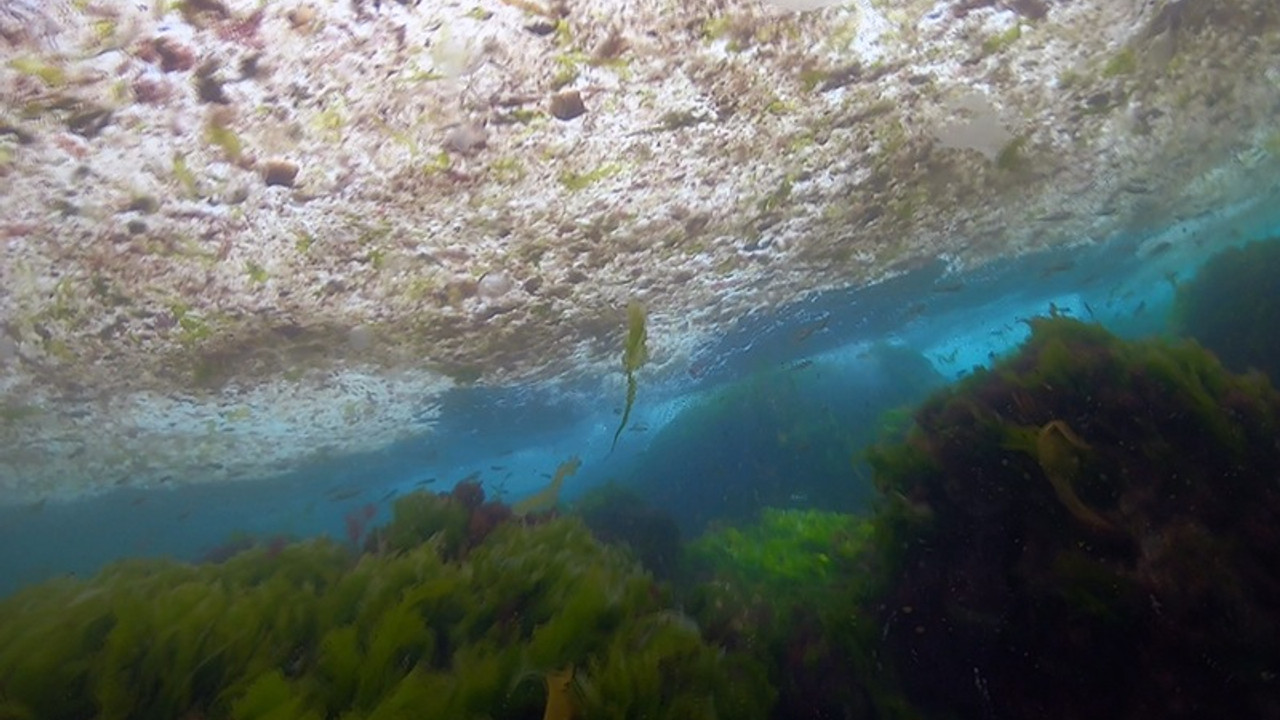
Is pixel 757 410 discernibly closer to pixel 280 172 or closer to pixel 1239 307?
pixel 1239 307

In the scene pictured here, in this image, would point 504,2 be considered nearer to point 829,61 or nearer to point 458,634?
point 829,61

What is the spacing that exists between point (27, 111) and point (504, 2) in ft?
15.0

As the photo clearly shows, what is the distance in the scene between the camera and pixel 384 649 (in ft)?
12.8

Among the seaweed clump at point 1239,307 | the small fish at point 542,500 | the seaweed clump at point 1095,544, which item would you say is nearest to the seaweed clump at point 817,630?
the seaweed clump at point 1095,544

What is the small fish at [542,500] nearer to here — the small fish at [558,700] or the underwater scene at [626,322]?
the underwater scene at [626,322]

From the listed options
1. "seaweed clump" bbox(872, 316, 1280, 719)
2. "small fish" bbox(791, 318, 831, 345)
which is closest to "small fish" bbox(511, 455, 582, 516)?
"seaweed clump" bbox(872, 316, 1280, 719)

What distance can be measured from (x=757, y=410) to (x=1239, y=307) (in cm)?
1438

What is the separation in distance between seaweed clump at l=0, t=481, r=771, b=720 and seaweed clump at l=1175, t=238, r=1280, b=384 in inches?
493

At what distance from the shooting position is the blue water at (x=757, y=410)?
66.1 feet

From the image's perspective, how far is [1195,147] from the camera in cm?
1452

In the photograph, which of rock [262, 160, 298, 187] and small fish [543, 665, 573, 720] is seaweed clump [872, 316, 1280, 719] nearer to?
small fish [543, 665, 573, 720]

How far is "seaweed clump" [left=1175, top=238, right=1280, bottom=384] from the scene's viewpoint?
1088 centimetres

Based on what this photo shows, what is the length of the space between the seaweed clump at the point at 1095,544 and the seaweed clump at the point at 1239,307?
8394mm

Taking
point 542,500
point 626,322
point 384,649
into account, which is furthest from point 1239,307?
point 384,649
